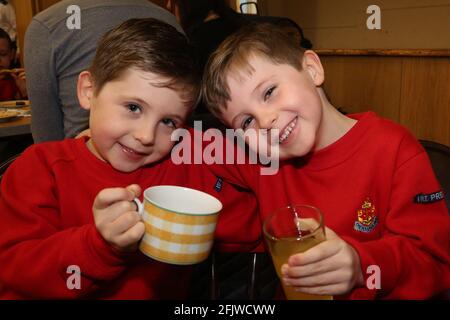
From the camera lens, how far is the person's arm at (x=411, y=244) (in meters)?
0.79

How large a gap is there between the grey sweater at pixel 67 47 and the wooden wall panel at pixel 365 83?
1.73 metres

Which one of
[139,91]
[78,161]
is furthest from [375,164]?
[78,161]

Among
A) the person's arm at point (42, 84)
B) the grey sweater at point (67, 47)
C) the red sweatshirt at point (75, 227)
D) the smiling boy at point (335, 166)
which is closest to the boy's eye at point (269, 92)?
the smiling boy at point (335, 166)

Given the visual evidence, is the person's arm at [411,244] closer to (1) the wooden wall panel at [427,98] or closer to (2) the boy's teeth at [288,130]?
(2) the boy's teeth at [288,130]

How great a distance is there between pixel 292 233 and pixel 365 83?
2.20m

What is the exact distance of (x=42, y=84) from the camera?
1.36 metres

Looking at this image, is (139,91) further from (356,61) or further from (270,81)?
(356,61)

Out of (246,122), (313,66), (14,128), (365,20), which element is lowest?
(14,128)

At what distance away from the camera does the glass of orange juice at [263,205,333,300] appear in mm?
685

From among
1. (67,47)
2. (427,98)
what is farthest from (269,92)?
(427,98)

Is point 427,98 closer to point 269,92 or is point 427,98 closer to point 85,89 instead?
point 269,92

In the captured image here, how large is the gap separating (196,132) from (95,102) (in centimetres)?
25

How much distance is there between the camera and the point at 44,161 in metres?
0.96

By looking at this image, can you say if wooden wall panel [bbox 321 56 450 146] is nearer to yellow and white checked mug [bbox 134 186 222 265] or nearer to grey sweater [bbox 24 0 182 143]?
grey sweater [bbox 24 0 182 143]
